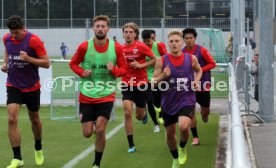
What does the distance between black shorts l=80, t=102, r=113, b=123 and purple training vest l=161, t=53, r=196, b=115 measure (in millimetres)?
731

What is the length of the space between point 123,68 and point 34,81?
4.25ft

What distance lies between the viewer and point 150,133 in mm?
13508

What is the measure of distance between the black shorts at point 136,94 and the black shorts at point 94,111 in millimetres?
2373

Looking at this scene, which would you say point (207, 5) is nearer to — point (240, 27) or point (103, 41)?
point (240, 27)

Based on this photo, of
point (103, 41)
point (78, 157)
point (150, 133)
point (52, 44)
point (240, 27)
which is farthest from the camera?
point (52, 44)

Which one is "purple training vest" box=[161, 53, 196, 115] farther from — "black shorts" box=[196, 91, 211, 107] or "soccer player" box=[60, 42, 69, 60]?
"soccer player" box=[60, 42, 69, 60]

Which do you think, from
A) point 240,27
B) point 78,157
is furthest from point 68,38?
point 78,157

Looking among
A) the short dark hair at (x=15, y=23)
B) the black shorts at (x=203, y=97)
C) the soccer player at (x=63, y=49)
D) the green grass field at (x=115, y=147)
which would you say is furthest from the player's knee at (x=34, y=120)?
the soccer player at (x=63, y=49)

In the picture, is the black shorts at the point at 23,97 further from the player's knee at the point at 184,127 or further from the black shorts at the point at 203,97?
the black shorts at the point at 203,97

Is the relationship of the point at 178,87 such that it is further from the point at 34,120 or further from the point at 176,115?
the point at 34,120

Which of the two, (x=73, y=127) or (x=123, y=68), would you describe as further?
(x=73, y=127)

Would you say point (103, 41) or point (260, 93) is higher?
point (103, 41)

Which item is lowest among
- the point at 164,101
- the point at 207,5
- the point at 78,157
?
the point at 78,157

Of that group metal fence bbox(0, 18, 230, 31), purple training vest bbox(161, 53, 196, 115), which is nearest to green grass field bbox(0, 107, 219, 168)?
purple training vest bbox(161, 53, 196, 115)
